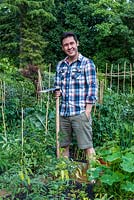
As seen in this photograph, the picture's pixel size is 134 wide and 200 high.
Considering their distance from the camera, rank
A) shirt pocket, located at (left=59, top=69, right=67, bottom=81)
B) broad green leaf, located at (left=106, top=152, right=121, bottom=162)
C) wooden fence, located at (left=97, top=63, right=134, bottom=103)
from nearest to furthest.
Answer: broad green leaf, located at (left=106, top=152, right=121, bottom=162)
shirt pocket, located at (left=59, top=69, right=67, bottom=81)
wooden fence, located at (left=97, top=63, right=134, bottom=103)

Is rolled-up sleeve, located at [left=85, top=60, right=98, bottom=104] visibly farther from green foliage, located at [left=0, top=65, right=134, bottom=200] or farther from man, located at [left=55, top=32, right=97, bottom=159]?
green foliage, located at [left=0, top=65, right=134, bottom=200]

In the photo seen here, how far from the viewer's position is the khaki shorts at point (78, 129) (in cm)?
356

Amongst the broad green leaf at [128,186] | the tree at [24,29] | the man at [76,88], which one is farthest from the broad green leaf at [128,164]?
the tree at [24,29]

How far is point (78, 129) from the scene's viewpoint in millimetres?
3580

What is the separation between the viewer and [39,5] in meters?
14.8

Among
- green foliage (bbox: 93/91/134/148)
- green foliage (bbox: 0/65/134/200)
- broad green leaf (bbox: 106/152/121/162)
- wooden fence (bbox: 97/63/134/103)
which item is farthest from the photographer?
wooden fence (bbox: 97/63/134/103)

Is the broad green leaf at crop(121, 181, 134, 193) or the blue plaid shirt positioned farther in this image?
the blue plaid shirt

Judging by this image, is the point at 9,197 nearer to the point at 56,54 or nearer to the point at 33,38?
the point at 33,38

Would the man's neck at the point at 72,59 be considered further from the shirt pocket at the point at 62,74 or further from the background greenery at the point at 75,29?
the background greenery at the point at 75,29

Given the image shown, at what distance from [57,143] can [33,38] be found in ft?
40.2

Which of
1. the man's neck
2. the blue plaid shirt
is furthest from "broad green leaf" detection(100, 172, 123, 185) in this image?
the man's neck

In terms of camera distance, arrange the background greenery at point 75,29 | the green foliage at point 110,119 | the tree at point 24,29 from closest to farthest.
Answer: the green foliage at point 110,119 → the tree at point 24,29 → the background greenery at point 75,29

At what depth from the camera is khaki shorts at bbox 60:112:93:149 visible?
3559mm

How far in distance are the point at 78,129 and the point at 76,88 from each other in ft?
1.32
